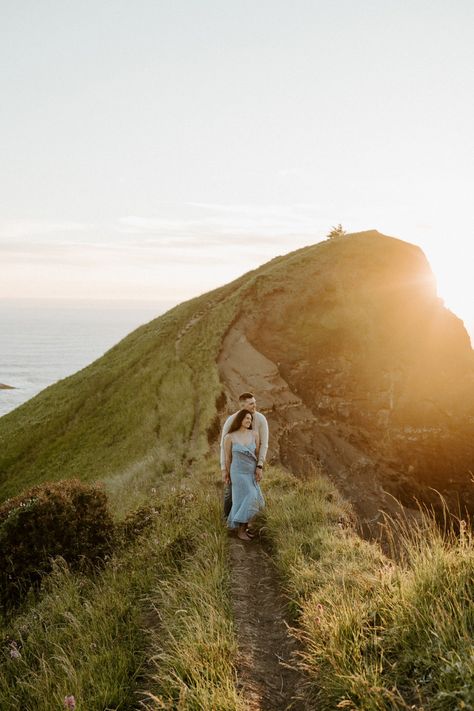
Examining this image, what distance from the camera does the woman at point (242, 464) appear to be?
10781 mm

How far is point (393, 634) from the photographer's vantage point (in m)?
5.08

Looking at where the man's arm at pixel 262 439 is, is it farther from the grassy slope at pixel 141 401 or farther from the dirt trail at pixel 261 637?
the grassy slope at pixel 141 401

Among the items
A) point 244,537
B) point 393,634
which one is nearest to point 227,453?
point 244,537

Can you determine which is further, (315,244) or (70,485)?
(315,244)

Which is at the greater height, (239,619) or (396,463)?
(239,619)

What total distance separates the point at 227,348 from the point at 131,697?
104 feet

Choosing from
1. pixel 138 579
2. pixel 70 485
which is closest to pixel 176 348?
pixel 70 485

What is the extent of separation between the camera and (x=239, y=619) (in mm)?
6988

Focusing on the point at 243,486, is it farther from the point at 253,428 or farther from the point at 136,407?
the point at 136,407

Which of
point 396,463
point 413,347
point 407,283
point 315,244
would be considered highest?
point 315,244

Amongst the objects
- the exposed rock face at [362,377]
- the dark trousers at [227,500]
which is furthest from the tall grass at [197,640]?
the exposed rock face at [362,377]

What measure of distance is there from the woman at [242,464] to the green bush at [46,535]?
130 inches

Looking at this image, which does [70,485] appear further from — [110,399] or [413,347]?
[413,347]

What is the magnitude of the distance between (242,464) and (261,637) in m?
4.71
